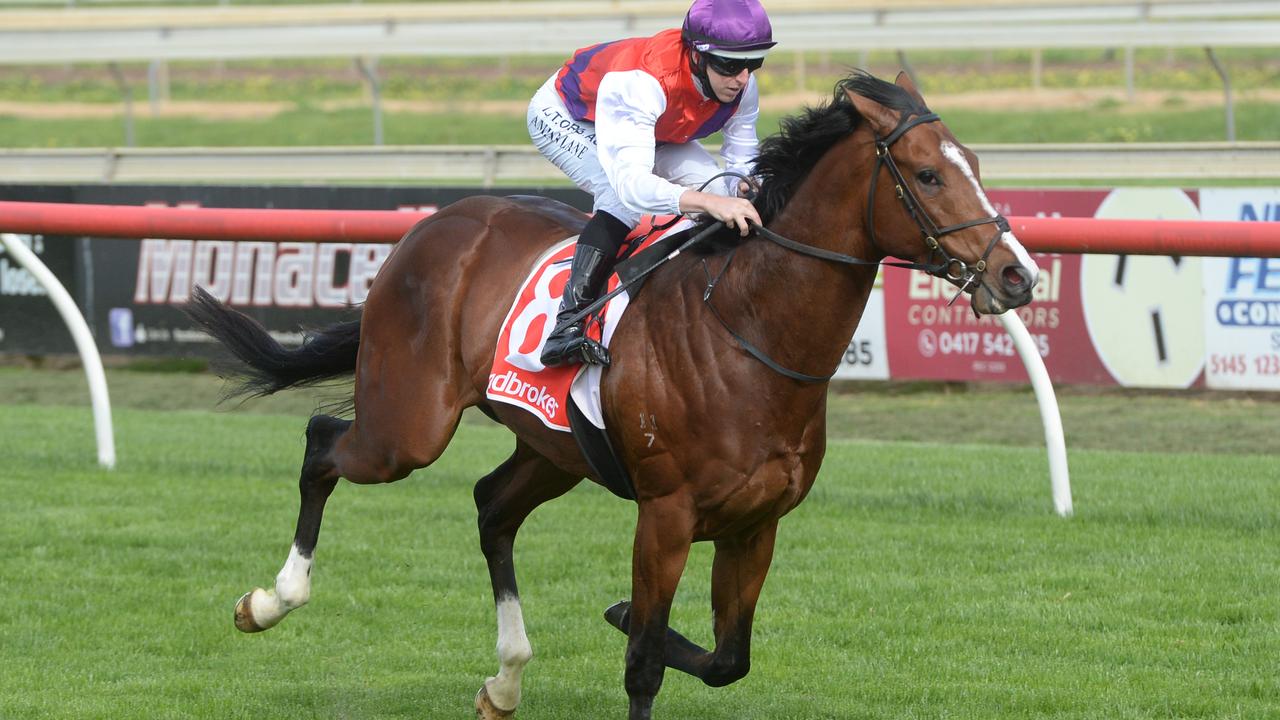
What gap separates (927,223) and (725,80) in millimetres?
719

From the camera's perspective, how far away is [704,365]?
3.90m

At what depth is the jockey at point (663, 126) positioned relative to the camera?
3891 millimetres

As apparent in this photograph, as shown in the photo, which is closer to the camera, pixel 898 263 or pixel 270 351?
pixel 898 263

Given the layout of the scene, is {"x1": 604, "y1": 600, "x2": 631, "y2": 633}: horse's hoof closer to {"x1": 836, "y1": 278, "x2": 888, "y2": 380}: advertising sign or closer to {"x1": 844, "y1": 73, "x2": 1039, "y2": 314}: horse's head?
{"x1": 844, "y1": 73, "x2": 1039, "y2": 314}: horse's head

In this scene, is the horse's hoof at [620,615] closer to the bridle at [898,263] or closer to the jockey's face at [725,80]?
the bridle at [898,263]

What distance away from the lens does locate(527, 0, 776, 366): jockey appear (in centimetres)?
389

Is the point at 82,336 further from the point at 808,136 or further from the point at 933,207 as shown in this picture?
the point at 933,207

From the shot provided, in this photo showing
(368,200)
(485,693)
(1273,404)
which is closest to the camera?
(485,693)

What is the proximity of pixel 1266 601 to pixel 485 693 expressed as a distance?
263cm

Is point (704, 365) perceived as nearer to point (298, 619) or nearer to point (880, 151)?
point (880, 151)

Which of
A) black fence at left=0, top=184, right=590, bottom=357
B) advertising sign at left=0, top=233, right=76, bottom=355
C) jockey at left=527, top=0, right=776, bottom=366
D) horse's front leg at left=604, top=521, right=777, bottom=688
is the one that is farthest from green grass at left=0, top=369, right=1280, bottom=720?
advertising sign at left=0, top=233, right=76, bottom=355

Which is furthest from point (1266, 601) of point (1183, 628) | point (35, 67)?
point (35, 67)

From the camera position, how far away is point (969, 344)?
10234mm

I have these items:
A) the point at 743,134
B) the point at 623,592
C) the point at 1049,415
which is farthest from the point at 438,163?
the point at 743,134
